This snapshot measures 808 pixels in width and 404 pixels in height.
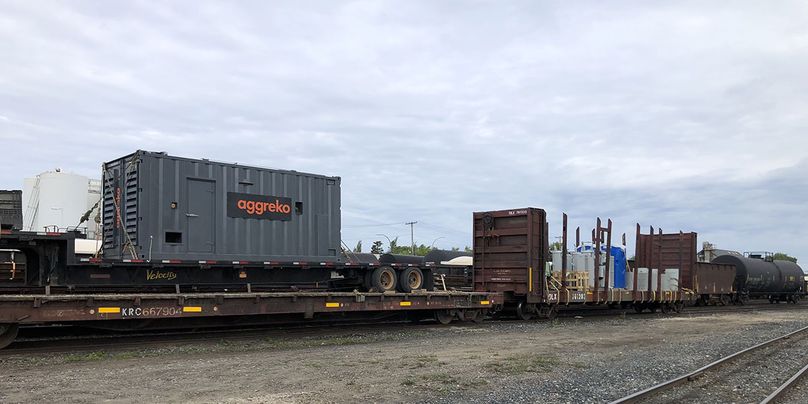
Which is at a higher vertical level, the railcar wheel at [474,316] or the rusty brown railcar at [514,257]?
the rusty brown railcar at [514,257]

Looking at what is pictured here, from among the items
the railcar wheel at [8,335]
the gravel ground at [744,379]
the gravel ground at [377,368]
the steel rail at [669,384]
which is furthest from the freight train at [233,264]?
the steel rail at [669,384]

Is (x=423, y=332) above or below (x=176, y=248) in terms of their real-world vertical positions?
below

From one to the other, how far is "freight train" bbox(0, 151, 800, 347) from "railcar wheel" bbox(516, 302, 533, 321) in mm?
38

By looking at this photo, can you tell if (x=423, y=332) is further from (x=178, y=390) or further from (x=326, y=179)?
(x=178, y=390)

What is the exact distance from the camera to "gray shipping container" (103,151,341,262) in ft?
43.7

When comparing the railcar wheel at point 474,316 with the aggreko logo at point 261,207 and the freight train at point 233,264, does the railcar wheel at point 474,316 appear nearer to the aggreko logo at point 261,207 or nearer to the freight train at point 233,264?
the freight train at point 233,264

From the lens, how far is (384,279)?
1645 centimetres

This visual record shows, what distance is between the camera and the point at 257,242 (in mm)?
14891

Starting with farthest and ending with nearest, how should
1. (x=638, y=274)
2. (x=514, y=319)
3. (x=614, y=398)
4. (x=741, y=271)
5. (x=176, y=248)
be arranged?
1. (x=741, y=271)
2. (x=638, y=274)
3. (x=514, y=319)
4. (x=176, y=248)
5. (x=614, y=398)

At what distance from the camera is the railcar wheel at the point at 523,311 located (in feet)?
61.9

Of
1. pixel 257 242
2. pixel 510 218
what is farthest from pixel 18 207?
pixel 510 218

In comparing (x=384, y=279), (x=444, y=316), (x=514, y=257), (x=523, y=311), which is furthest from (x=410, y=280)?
(x=523, y=311)

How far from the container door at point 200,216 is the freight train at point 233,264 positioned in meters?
0.02

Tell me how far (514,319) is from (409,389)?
11989mm
